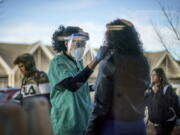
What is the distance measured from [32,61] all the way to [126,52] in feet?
2.30

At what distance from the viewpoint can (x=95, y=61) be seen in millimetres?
1869

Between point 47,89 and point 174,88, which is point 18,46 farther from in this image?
point 174,88

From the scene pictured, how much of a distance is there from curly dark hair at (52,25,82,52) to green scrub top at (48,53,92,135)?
125mm

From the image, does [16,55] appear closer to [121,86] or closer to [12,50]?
[12,50]

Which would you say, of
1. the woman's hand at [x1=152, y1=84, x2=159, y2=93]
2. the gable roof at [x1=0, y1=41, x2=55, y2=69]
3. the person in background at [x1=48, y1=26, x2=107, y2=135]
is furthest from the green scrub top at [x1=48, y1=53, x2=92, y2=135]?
the woman's hand at [x1=152, y1=84, x2=159, y2=93]

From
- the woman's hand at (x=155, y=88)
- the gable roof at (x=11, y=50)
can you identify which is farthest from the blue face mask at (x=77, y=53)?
the woman's hand at (x=155, y=88)

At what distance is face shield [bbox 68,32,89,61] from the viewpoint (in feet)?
6.84

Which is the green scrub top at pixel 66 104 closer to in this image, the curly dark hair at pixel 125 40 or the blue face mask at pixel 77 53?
the blue face mask at pixel 77 53

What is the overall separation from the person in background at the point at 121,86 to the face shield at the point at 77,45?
0.22 metres

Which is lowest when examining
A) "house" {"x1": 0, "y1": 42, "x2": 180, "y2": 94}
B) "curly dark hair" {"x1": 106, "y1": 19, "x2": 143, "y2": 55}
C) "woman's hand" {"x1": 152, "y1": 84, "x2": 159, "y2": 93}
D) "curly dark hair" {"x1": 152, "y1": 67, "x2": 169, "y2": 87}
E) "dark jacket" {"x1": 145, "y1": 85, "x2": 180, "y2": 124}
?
"dark jacket" {"x1": 145, "y1": 85, "x2": 180, "y2": 124}

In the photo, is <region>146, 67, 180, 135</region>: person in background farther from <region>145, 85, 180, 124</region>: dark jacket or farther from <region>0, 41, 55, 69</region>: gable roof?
<region>0, 41, 55, 69</region>: gable roof

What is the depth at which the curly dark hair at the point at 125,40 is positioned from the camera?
185 centimetres

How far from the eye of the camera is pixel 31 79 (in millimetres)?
2314

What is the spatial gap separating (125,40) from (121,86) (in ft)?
0.67
